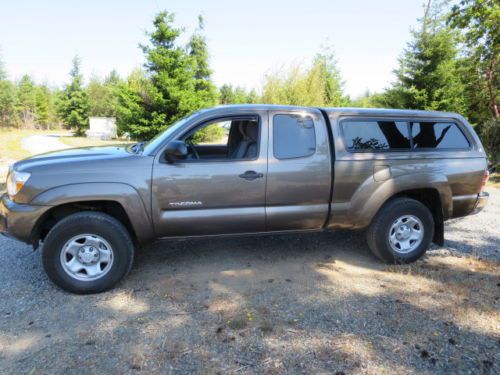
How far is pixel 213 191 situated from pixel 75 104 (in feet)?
131

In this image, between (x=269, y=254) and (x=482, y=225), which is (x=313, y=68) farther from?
(x=269, y=254)

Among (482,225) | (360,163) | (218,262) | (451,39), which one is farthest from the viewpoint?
(451,39)

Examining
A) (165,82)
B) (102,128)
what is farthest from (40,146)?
(102,128)

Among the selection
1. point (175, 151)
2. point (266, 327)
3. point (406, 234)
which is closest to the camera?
point (266, 327)

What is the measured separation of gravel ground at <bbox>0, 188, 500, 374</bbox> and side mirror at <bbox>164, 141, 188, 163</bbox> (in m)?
1.33

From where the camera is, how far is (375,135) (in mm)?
4273

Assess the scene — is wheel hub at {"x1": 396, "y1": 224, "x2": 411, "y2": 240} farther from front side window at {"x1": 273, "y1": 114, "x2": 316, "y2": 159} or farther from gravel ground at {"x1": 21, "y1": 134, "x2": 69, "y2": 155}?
gravel ground at {"x1": 21, "y1": 134, "x2": 69, "y2": 155}

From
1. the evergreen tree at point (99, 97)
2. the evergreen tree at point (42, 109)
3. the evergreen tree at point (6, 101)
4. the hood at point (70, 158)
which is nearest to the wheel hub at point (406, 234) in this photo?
the hood at point (70, 158)

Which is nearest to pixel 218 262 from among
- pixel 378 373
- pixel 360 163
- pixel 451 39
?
pixel 360 163

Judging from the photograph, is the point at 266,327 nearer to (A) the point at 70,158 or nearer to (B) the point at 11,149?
(A) the point at 70,158

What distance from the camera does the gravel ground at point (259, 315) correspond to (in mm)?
2619

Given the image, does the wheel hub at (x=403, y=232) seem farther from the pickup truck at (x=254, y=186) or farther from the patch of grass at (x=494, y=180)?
the patch of grass at (x=494, y=180)

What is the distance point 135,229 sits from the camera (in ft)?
11.8

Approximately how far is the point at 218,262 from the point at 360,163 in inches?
80.2
